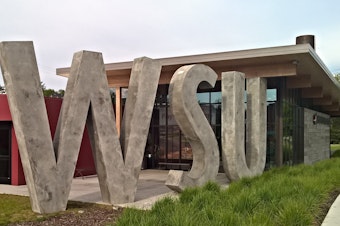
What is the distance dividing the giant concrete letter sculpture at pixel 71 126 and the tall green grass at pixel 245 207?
201 cm

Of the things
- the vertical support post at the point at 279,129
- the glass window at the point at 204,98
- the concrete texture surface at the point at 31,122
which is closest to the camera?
the concrete texture surface at the point at 31,122

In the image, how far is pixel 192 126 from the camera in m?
Result: 10.9

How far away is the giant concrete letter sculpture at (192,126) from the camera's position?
10578 mm

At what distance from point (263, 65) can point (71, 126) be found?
31.6ft

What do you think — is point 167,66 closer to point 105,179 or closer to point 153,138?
point 153,138

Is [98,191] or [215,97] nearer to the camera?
[98,191]

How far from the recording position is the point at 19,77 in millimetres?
7988

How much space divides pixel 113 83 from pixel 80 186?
813 centimetres

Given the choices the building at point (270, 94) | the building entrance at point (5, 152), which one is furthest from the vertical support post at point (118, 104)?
the building entrance at point (5, 152)

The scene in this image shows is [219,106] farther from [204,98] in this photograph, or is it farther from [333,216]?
[333,216]

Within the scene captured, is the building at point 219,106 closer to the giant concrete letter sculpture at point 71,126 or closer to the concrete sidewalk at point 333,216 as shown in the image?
the giant concrete letter sculpture at point 71,126

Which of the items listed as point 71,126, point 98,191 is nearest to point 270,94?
point 98,191

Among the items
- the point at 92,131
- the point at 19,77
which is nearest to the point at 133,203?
the point at 92,131

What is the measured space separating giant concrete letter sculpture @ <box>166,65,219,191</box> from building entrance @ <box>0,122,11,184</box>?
677 centimetres
